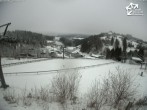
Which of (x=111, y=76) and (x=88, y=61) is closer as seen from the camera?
(x=88, y=61)

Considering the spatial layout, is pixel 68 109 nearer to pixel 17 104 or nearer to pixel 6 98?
pixel 17 104

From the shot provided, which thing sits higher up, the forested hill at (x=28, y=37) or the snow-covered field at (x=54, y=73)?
the forested hill at (x=28, y=37)

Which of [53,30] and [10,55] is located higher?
[53,30]

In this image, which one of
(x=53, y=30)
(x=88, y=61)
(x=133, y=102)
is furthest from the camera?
(x=133, y=102)

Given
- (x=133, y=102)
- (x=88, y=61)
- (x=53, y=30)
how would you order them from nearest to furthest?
(x=88, y=61) → (x=53, y=30) → (x=133, y=102)

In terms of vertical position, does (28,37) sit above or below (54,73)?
above

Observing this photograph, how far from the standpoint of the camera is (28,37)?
206 cm

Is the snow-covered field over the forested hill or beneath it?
beneath


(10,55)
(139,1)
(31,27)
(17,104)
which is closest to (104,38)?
(139,1)

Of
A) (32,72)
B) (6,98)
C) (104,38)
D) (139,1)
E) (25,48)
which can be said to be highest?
(139,1)

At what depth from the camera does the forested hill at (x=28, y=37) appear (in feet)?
6.68

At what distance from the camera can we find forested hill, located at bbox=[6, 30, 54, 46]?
6.68 feet

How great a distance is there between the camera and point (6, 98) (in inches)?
85.4

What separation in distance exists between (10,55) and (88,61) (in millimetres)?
1277
